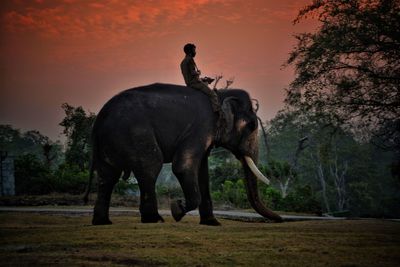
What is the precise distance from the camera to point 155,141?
A: 1116cm

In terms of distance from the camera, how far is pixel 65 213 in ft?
51.7

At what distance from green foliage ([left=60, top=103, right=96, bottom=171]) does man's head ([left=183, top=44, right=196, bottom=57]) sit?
62.4 feet

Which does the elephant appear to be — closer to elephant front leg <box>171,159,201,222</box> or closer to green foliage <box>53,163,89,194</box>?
elephant front leg <box>171,159,201,222</box>

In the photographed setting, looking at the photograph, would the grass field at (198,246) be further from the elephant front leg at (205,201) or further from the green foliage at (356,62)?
the green foliage at (356,62)

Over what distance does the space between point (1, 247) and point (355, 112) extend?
51.5ft

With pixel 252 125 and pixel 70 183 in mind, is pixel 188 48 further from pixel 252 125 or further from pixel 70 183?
pixel 70 183

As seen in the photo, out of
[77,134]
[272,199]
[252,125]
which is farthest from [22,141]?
[252,125]

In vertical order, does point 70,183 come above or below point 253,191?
above

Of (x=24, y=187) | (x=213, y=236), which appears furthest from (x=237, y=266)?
(x=24, y=187)

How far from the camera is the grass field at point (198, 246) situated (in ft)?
22.3

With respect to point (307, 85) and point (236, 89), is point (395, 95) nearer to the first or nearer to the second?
point (307, 85)

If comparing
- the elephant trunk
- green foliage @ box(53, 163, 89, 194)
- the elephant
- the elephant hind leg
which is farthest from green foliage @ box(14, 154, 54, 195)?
the elephant trunk

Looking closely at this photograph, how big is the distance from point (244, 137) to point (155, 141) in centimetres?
237

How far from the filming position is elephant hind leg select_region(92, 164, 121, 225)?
444 inches
